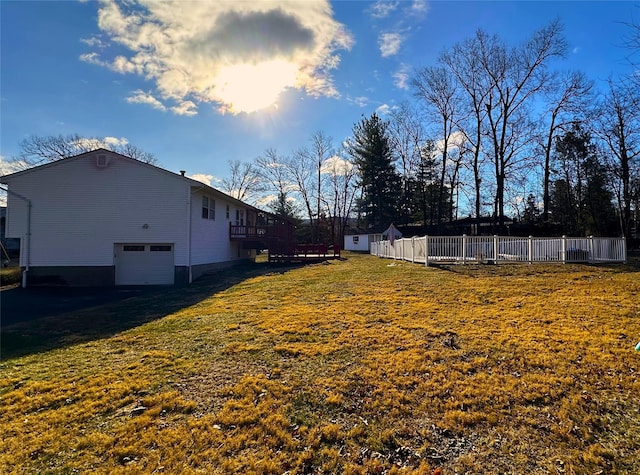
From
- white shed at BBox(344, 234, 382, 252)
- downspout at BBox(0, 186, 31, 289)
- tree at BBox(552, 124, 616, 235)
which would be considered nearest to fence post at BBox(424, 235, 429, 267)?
downspout at BBox(0, 186, 31, 289)

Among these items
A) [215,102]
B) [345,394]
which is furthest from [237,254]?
[345,394]

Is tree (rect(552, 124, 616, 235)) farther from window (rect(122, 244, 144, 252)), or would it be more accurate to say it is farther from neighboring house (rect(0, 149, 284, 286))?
window (rect(122, 244, 144, 252))

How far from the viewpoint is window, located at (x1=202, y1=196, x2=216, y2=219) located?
61.3 ft

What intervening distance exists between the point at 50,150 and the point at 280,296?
3464 centimetres

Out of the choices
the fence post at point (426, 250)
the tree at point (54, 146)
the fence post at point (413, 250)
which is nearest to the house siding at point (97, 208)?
the fence post at point (413, 250)

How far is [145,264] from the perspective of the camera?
55.4 ft

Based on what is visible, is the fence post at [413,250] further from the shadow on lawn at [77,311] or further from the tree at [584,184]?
the tree at [584,184]

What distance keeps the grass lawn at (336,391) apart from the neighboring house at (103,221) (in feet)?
29.9

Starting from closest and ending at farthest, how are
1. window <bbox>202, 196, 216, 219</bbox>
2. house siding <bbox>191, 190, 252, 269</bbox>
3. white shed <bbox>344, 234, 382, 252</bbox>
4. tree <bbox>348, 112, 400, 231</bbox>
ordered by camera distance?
1. house siding <bbox>191, 190, 252, 269</bbox>
2. window <bbox>202, 196, 216, 219</bbox>
3. white shed <bbox>344, 234, 382, 252</bbox>
4. tree <bbox>348, 112, 400, 231</bbox>

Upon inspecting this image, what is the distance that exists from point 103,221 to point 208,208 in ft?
16.5

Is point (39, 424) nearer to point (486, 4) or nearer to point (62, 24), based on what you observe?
point (62, 24)

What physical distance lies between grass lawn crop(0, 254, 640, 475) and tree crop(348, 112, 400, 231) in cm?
3193

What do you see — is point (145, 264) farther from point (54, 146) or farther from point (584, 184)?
point (584, 184)

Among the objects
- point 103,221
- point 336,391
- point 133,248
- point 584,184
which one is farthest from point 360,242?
point 336,391
